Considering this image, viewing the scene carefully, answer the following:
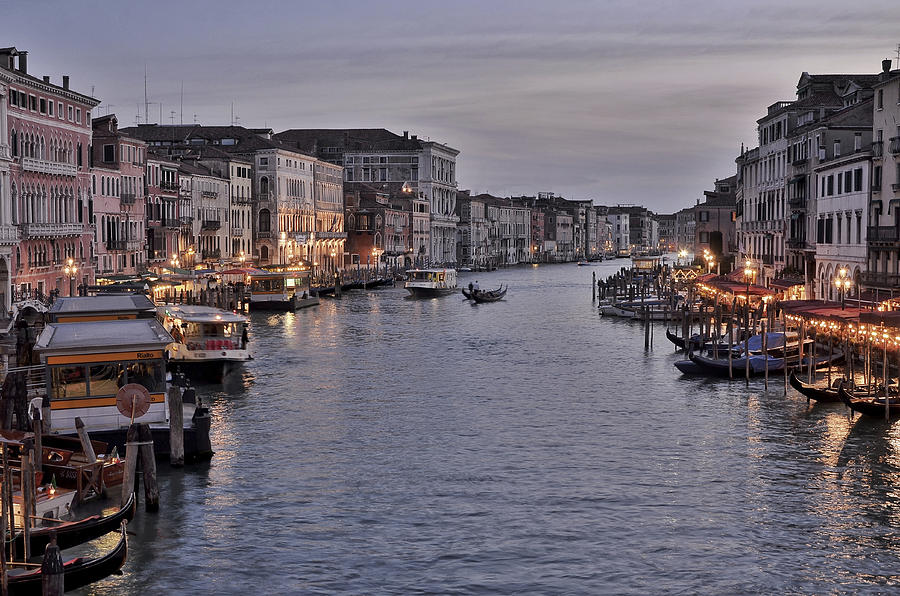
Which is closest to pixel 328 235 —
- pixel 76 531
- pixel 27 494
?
pixel 76 531

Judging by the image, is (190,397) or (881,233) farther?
(881,233)

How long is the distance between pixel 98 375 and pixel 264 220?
2581 inches

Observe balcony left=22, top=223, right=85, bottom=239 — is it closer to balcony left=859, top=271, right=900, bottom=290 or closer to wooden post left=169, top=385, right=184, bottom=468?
wooden post left=169, top=385, right=184, bottom=468

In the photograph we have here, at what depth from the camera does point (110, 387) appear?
772 inches

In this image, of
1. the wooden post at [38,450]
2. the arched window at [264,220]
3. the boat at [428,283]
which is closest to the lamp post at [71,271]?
the boat at [428,283]

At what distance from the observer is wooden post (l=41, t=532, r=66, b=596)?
11875 mm

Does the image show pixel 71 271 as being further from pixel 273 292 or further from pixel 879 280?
pixel 879 280

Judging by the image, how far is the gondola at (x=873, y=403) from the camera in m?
23.8

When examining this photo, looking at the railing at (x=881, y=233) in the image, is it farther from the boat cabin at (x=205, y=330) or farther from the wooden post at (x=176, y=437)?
the wooden post at (x=176, y=437)

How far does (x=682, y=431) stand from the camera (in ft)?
79.4

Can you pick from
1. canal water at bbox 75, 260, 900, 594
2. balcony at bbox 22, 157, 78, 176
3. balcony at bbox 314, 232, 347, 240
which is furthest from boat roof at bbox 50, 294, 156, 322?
balcony at bbox 314, 232, 347, 240

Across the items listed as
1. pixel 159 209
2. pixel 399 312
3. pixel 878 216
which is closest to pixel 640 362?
pixel 878 216

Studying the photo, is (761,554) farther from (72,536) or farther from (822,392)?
(822,392)

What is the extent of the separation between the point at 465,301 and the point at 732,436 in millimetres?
48702
